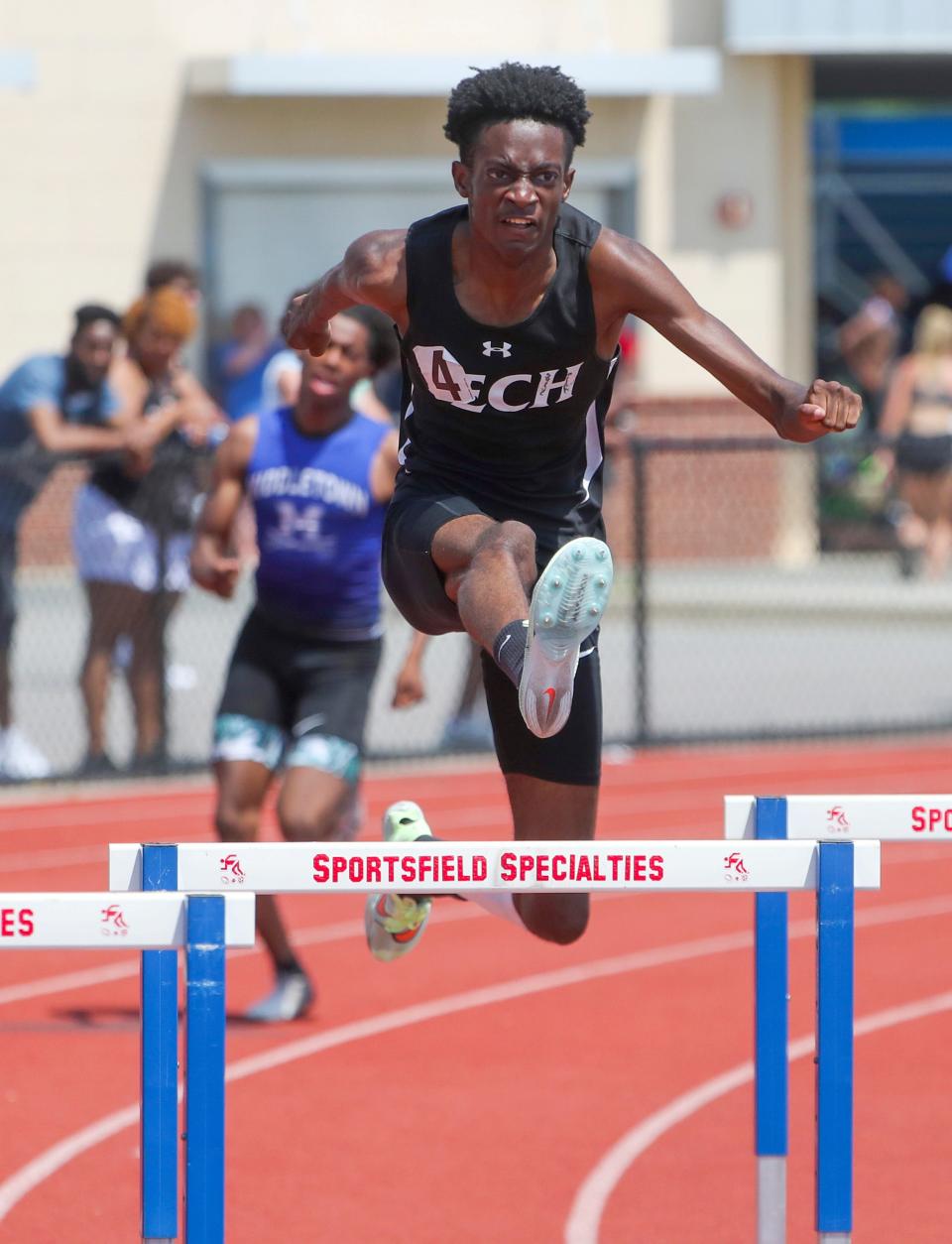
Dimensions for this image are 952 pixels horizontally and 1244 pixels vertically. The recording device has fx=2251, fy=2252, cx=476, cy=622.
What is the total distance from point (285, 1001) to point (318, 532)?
146 centimetres

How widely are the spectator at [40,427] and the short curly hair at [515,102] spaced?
5.74 meters

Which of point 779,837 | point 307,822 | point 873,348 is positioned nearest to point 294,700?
point 307,822

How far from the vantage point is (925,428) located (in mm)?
16297

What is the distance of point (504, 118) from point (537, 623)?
995 mm

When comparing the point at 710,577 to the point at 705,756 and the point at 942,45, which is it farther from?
the point at 942,45

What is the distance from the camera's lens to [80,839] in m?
9.82

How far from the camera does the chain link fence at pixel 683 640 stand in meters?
11.6

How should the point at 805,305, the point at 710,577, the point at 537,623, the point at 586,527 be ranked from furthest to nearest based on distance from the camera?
the point at 805,305
the point at 710,577
the point at 586,527
the point at 537,623

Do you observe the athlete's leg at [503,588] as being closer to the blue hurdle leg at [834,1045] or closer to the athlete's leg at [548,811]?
the athlete's leg at [548,811]

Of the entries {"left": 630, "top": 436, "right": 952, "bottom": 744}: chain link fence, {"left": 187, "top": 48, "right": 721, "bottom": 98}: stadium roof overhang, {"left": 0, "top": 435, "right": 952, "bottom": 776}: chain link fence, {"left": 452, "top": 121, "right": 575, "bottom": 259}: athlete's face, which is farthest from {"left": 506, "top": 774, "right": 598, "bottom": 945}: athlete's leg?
{"left": 187, "top": 48, "right": 721, "bottom": 98}: stadium roof overhang

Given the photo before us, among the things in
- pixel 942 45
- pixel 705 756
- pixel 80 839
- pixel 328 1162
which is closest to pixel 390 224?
pixel 942 45

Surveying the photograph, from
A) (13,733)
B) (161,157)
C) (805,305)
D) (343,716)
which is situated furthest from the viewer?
(805,305)

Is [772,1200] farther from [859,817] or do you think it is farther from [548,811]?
[548,811]

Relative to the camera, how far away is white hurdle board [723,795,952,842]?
430 cm
